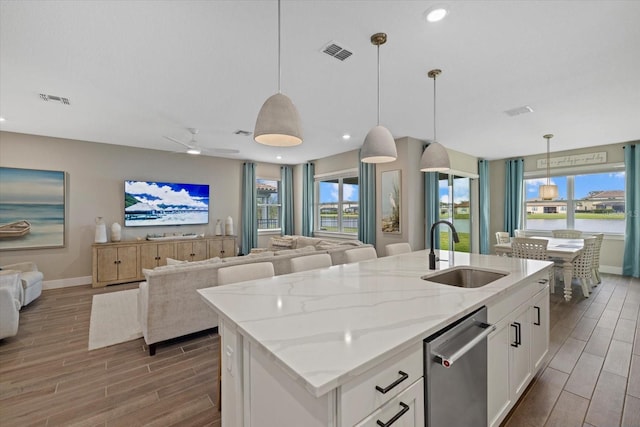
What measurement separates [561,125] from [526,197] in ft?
10.0

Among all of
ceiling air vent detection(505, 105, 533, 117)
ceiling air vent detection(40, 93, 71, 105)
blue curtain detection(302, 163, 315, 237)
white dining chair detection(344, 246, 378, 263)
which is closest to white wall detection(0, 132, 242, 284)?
ceiling air vent detection(40, 93, 71, 105)

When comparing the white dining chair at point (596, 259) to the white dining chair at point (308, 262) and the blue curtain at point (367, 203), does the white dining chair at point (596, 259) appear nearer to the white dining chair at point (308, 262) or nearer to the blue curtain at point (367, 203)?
the blue curtain at point (367, 203)

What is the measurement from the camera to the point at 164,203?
5980 millimetres

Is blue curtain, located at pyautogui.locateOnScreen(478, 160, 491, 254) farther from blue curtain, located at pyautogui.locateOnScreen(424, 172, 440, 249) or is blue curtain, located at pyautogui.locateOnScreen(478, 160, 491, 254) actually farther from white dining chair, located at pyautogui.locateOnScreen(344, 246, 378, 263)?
white dining chair, located at pyautogui.locateOnScreen(344, 246, 378, 263)

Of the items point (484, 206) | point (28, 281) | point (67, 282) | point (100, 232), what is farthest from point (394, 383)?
point (484, 206)

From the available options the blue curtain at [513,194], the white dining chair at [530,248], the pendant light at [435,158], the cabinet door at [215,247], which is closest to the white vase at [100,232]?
the cabinet door at [215,247]

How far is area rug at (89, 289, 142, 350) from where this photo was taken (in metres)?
3.00

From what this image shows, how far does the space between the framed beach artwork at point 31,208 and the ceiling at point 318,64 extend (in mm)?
845

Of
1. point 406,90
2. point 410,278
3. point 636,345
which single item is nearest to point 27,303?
point 410,278

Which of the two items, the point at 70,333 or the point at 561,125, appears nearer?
the point at 70,333

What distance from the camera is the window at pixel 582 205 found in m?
5.79

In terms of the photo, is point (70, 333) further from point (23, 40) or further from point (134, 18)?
point (134, 18)

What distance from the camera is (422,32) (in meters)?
2.12

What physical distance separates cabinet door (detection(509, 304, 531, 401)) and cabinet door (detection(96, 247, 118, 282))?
234 inches
